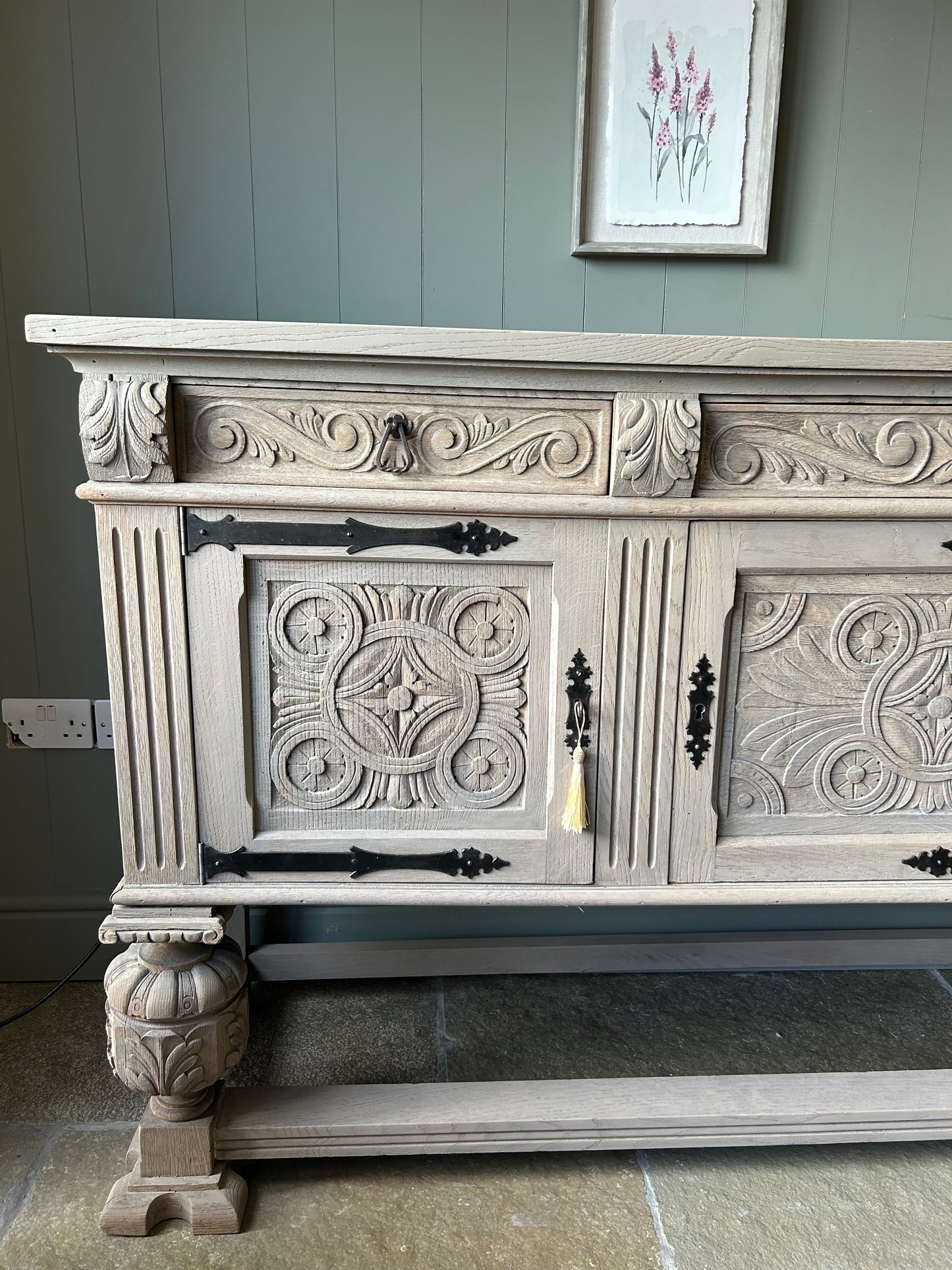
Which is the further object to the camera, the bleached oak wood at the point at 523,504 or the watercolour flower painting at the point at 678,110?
the watercolour flower painting at the point at 678,110

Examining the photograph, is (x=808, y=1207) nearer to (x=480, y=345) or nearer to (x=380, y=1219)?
(x=380, y=1219)

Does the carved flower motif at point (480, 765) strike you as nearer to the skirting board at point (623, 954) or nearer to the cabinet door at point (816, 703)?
the cabinet door at point (816, 703)

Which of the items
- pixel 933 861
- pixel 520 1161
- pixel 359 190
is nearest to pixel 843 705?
pixel 933 861

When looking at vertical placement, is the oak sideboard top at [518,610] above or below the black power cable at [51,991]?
above

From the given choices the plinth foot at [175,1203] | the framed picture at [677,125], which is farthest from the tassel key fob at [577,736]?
the framed picture at [677,125]

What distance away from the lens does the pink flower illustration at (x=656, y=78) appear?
4.45 feet

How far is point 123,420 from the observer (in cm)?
91

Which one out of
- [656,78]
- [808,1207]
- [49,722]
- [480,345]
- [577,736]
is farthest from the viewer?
[49,722]

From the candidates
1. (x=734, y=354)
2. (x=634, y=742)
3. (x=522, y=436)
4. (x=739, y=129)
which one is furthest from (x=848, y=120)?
(x=634, y=742)

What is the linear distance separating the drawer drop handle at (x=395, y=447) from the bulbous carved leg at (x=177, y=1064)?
652 millimetres

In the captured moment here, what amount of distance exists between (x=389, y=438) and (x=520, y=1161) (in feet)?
3.45

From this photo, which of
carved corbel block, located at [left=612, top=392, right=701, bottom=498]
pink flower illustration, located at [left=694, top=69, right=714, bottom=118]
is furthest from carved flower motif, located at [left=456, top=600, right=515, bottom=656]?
pink flower illustration, located at [left=694, top=69, right=714, bottom=118]

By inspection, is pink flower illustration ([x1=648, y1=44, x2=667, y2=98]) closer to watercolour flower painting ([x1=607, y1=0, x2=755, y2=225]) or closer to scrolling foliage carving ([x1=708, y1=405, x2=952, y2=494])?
watercolour flower painting ([x1=607, y1=0, x2=755, y2=225])

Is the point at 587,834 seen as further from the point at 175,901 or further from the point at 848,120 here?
the point at 848,120
